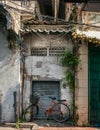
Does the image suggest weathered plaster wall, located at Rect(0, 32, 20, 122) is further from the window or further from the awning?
the awning

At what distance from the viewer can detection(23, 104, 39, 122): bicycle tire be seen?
652 inches

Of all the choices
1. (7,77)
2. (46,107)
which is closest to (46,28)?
(7,77)

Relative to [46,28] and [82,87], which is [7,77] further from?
[82,87]

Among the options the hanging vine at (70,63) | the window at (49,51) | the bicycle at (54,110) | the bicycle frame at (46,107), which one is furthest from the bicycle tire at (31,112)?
the window at (49,51)

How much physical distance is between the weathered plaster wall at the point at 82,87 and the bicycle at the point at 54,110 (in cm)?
71

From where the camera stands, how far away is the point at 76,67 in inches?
636

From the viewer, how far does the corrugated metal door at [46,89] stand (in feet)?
55.7

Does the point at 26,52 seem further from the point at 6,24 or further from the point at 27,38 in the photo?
the point at 6,24

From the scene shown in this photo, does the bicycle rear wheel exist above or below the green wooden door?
below

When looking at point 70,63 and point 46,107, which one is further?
point 46,107

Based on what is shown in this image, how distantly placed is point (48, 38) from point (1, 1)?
2.64 metres

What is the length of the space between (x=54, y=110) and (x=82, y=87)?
1.70 m

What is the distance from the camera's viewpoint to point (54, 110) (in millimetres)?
16625

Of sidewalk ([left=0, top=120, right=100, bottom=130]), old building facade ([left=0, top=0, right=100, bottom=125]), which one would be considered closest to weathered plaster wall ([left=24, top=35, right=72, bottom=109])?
old building facade ([left=0, top=0, right=100, bottom=125])
